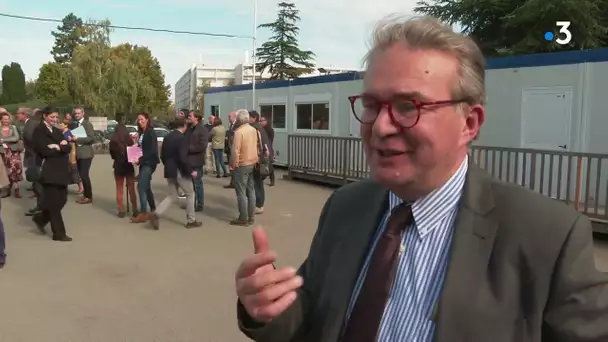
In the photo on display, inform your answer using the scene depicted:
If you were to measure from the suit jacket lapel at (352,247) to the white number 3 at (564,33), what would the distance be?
1771 cm

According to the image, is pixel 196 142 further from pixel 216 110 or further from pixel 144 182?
pixel 216 110

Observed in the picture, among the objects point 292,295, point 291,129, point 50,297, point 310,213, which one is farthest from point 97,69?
point 292,295

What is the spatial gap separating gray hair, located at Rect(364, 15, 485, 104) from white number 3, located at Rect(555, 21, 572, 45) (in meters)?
17.7

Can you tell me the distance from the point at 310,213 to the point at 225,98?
44.3ft

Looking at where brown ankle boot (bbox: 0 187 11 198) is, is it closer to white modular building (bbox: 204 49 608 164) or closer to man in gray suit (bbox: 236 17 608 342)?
white modular building (bbox: 204 49 608 164)

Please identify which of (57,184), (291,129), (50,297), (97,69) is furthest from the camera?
(97,69)

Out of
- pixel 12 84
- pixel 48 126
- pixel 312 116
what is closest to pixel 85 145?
pixel 48 126

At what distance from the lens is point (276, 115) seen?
19047mm

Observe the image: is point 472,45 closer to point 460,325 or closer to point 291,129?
point 460,325

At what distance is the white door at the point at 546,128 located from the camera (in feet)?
30.4

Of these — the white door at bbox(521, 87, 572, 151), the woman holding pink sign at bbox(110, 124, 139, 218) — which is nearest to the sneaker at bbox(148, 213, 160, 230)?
the woman holding pink sign at bbox(110, 124, 139, 218)

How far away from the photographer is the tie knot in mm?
1568

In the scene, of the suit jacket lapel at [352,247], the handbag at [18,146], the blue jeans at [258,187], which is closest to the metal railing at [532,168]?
the blue jeans at [258,187]

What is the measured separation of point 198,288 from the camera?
586 cm
